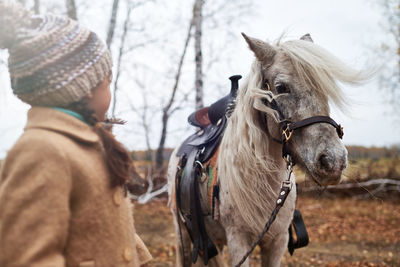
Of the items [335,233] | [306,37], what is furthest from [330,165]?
[335,233]

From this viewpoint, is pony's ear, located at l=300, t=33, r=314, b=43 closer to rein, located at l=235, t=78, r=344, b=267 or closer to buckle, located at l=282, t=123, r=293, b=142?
rein, located at l=235, t=78, r=344, b=267

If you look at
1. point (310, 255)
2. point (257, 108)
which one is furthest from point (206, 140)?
point (310, 255)

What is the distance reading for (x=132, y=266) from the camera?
1.34 m

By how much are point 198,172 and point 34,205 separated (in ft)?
5.96

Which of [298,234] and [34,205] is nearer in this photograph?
[34,205]

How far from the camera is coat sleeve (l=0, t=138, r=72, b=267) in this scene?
101cm

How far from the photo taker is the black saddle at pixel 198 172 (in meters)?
2.75

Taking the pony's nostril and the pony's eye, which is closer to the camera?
the pony's nostril

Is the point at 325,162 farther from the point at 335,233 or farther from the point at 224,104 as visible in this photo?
the point at 335,233

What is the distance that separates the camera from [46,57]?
3.84 ft

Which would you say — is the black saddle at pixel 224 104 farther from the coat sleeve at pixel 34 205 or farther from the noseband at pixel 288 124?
the coat sleeve at pixel 34 205

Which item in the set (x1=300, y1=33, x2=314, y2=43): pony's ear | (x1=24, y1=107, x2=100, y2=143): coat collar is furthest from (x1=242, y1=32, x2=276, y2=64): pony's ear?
(x1=24, y1=107, x2=100, y2=143): coat collar

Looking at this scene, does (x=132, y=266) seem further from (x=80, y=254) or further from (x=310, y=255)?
(x=310, y=255)

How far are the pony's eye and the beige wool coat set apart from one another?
1.16 metres
